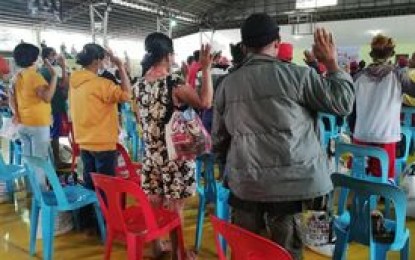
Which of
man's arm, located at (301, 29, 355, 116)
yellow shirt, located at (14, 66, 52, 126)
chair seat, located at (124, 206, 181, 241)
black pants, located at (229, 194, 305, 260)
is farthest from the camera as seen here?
yellow shirt, located at (14, 66, 52, 126)

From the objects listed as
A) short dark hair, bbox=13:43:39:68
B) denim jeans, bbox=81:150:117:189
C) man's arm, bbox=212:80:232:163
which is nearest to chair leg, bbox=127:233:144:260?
man's arm, bbox=212:80:232:163

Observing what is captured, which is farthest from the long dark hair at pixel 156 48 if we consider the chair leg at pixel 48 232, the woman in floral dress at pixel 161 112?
the chair leg at pixel 48 232

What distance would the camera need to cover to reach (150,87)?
99.1 inches

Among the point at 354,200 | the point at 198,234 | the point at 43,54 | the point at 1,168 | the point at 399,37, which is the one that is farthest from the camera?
the point at 399,37

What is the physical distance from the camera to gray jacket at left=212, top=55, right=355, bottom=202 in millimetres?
1594

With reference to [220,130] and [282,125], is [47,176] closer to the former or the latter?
[220,130]

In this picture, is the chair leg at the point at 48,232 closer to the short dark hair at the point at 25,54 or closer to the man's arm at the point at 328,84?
the short dark hair at the point at 25,54

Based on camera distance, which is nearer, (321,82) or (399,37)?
(321,82)

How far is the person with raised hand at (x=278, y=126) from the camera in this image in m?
1.59

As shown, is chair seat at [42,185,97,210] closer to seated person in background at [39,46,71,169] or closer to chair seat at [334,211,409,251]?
chair seat at [334,211,409,251]

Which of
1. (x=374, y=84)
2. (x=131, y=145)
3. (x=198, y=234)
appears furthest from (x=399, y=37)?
(x=198, y=234)

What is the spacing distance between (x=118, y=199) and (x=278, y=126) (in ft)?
3.48

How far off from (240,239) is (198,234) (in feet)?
6.00

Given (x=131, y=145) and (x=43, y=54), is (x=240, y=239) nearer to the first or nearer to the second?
(x=43, y=54)
